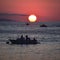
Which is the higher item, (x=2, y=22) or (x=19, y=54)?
(x=2, y=22)

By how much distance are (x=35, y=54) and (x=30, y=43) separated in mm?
8187

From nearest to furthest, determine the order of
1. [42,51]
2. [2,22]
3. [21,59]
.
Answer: [21,59] → [42,51] → [2,22]

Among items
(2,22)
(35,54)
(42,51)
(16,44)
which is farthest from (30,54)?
(2,22)

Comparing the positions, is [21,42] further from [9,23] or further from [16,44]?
[9,23]

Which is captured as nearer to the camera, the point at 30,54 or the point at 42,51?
the point at 30,54

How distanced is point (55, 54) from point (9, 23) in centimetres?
6402

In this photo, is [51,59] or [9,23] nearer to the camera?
[51,59]

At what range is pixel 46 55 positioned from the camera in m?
22.3

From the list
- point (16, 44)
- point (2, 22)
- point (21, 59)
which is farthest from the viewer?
point (2, 22)

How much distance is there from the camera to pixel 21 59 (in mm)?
20609

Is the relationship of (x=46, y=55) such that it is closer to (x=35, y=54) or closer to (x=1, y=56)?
(x=35, y=54)

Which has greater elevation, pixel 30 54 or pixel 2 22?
pixel 2 22

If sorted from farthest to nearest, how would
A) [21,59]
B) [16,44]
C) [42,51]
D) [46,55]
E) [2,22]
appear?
[2,22]
[16,44]
[42,51]
[46,55]
[21,59]

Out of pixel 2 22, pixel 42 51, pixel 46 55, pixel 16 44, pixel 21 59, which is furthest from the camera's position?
pixel 2 22
